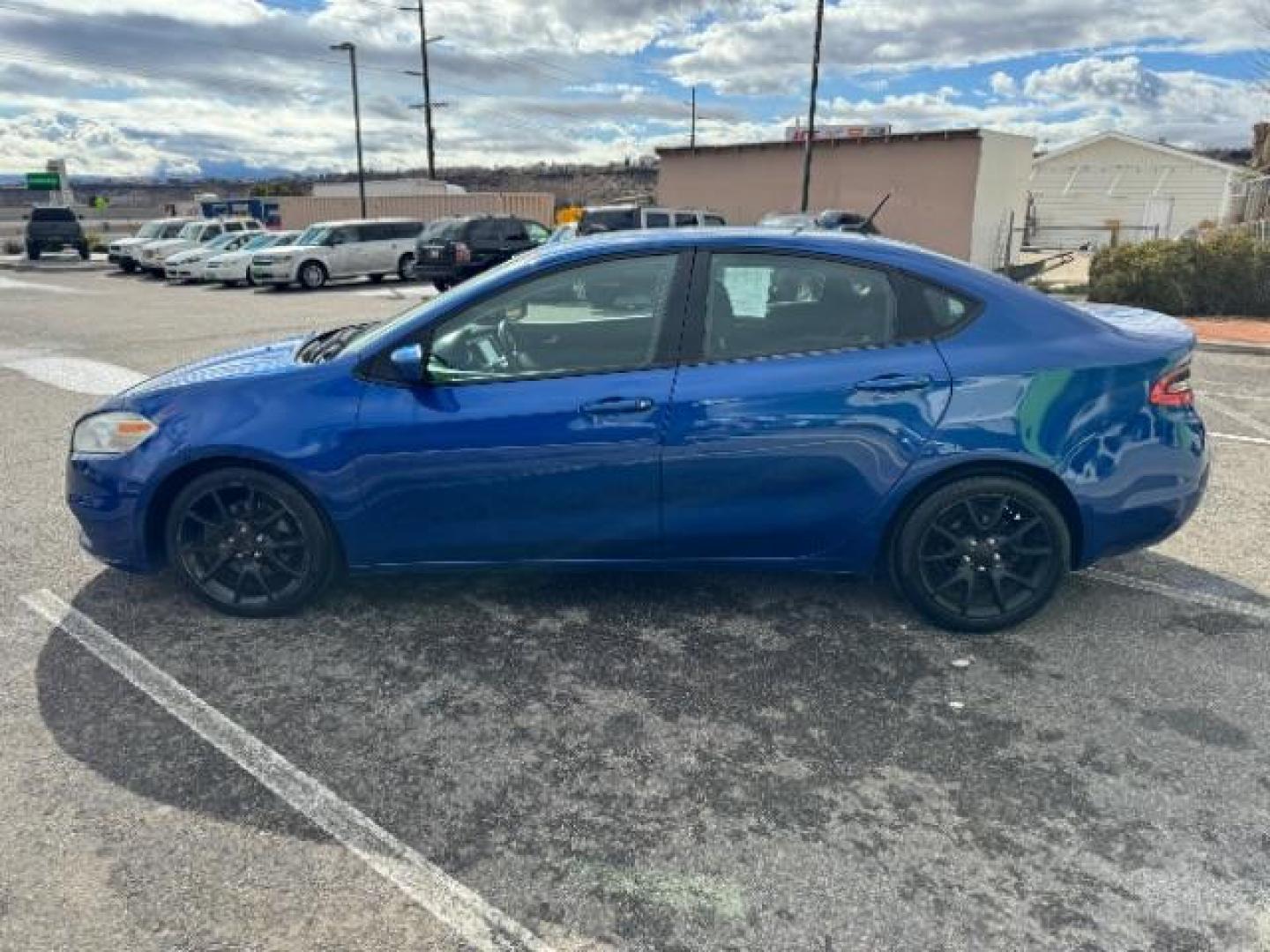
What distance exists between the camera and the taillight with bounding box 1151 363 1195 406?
3.43 metres

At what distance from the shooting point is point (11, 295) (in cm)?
2056

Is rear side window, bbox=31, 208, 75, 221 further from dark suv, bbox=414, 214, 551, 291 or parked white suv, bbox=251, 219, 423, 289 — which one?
dark suv, bbox=414, 214, 551, 291

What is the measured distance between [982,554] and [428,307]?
7.82 feet

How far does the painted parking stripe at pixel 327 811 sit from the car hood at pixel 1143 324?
3.06 m

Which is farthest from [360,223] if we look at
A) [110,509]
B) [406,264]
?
[110,509]

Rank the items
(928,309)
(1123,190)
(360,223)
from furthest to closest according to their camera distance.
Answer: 1. (1123,190)
2. (360,223)
3. (928,309)

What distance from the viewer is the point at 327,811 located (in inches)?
102

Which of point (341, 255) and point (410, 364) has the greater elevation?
point (410, 364)

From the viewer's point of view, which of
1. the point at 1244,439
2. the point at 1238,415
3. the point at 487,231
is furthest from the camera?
the point at 487,231

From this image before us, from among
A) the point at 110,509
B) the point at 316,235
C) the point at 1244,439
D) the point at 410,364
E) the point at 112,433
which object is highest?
the point at 316,235

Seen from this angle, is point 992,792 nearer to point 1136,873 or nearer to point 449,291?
point 1136,873

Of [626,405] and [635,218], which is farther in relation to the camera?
[635,218]

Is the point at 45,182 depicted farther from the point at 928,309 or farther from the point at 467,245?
the point at 928,309

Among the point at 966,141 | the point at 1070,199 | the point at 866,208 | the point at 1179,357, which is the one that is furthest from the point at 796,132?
the point at 1179,357
